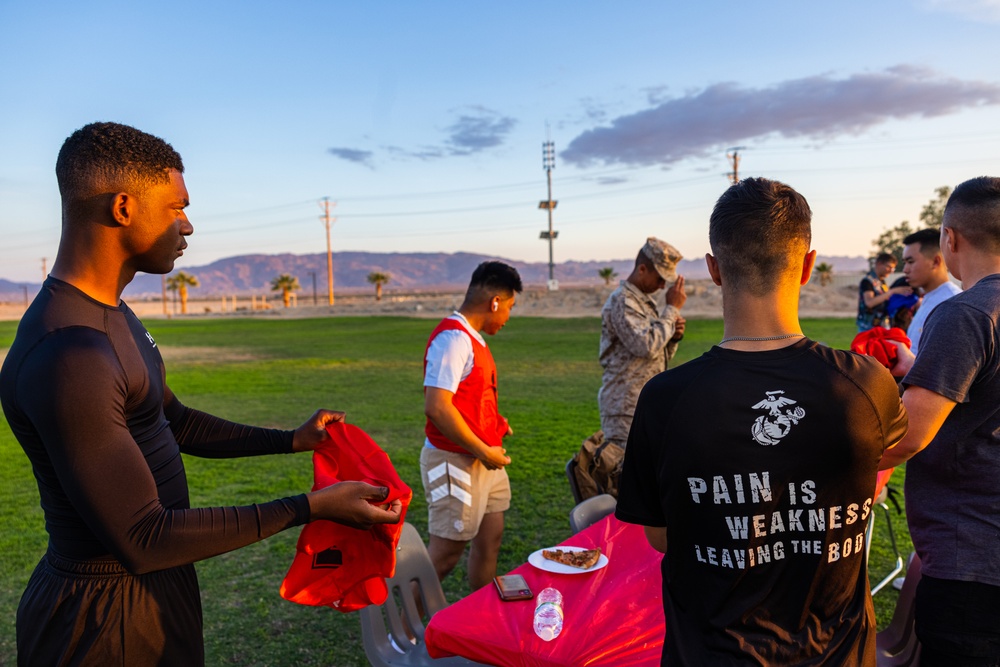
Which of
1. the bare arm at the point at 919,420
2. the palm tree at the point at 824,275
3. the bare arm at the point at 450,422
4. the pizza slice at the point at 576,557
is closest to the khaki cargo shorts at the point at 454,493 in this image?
the bare arm at the point at 450,422

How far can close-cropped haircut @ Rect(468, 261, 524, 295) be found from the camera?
14.6ft

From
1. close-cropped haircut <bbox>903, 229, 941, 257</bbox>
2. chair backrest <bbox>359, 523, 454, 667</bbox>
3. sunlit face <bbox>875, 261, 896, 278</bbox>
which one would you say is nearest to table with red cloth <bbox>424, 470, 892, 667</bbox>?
chair backrest <bbox>359, 523, 454, 667</bbox>

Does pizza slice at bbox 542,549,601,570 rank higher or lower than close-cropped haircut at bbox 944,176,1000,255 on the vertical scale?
lower

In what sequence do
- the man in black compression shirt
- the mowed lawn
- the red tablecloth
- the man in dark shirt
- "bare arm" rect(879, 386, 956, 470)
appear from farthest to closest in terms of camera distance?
the mowed lawn, the red tablecloth, the man in dark shirt, "bare arm" rect(879, 386, 956, 470), the man in black compression shirt

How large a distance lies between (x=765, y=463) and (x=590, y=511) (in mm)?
2605

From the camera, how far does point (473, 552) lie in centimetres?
451

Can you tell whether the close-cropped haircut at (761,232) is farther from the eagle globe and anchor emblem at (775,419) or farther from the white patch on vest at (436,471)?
the white patch on vest at (436,471)

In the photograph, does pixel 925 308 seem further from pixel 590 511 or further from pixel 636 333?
pixel 590 511

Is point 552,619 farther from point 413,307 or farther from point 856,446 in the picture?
point 413,307

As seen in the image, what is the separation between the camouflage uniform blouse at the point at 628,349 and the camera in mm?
5273

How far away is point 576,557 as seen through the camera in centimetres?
307

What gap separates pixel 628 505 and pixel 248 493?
680 cm

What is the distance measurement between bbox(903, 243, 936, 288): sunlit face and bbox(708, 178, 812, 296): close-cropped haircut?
5.01m

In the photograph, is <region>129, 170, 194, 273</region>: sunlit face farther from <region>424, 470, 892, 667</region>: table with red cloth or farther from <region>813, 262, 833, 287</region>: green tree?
<region>813, 262, 833, 287</region>: green tree
